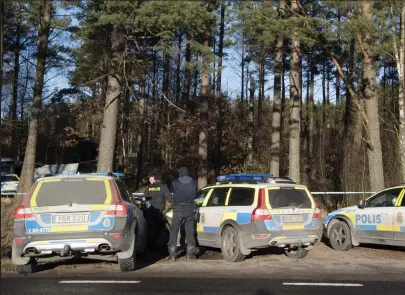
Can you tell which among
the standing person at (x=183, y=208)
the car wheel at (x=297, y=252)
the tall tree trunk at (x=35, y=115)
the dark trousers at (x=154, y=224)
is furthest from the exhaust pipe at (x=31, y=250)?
the tall tree trunk at (x=35, y=115)

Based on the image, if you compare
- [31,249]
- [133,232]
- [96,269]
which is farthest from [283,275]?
[31,249]

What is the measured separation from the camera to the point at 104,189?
910cm

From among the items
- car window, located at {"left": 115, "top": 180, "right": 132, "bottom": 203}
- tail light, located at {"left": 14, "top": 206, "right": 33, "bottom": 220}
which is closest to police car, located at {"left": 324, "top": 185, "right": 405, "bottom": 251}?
car window, located at {"left": 115, "top": 180, "right": 132, "bottom": 203}

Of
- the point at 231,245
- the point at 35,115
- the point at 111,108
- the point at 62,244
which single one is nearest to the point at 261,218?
the point at 231,245

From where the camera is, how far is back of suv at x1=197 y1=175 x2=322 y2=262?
10.6 m

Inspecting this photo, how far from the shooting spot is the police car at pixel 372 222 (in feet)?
39.3

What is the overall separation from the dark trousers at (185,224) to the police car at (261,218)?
51cm

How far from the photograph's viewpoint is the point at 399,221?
11844 millimetres

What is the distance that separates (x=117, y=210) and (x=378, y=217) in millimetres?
6430

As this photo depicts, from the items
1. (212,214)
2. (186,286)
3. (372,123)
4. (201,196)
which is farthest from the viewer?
(372,123)

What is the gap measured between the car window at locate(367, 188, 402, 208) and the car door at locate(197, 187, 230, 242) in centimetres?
366

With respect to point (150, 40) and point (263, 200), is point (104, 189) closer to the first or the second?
point (263, 200)

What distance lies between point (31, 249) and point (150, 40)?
36.2ft

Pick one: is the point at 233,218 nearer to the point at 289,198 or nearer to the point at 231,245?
the point at 231,245
